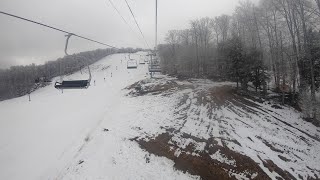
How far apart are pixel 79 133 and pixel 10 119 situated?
19.7 metres

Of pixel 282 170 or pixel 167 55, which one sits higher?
pixel 167 55

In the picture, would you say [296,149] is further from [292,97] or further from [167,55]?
[167,55]

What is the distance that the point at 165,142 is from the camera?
22250 millimetres

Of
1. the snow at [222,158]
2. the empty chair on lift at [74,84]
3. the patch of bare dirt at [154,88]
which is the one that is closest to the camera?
the snow at [222,158]

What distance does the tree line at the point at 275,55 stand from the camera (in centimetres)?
3013

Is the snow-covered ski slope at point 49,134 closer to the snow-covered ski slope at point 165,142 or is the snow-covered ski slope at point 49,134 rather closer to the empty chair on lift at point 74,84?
the snow-covered ski slope at point 165,142

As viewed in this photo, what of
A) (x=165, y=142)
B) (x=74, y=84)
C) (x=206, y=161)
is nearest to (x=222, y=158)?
(x=206, y=161)

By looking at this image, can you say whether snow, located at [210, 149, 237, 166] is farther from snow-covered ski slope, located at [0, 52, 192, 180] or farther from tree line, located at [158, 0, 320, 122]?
tree line, located at [158, 0, 320, 122]

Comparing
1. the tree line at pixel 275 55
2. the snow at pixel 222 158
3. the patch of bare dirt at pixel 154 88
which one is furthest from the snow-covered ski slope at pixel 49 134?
the tree line at pixel 275 55

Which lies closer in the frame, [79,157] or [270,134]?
[79,157]

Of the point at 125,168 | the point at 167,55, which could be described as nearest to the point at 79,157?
the point at 125,168

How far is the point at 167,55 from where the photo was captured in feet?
267

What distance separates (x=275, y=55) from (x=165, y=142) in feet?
90.2

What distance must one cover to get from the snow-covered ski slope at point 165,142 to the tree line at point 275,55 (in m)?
4.75
